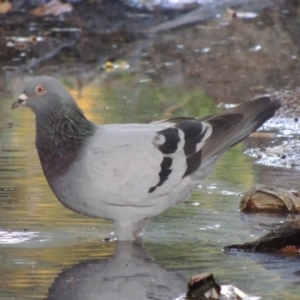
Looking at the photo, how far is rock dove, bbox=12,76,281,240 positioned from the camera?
209 inches

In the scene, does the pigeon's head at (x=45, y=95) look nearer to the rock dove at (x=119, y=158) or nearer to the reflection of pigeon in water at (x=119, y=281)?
the rock dove at (x=119, y=158)

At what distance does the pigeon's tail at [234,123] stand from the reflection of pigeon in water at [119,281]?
79 centimetres

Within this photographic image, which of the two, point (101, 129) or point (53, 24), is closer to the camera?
point (101, 129)

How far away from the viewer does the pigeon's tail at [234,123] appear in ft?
18.5

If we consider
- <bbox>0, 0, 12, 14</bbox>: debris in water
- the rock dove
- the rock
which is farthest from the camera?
<bbox>0, 0, 12, 14</bbox>: debris in water

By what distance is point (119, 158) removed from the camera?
5.39m

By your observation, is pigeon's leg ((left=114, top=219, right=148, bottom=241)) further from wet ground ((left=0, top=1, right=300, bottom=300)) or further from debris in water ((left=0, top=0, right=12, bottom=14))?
debris in water ((left=0, top=0, right=12, bottom=14))

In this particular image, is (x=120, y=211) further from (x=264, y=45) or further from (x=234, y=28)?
(x=234, y=28)

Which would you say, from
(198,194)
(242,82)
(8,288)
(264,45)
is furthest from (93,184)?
(264,45)

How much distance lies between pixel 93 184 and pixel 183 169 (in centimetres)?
55

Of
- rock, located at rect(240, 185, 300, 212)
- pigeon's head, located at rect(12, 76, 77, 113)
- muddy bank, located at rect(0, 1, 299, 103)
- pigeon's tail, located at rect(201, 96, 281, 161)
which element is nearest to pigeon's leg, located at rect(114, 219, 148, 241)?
pigeon's tail, located at rect(201, 96, 281, 161)

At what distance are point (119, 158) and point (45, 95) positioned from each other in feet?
1.81

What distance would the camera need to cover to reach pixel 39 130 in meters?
5.52

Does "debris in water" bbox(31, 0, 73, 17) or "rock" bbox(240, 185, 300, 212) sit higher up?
"rock" bbox(240, 185, 300, 212)
